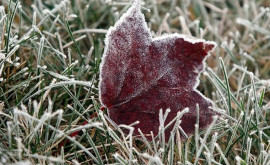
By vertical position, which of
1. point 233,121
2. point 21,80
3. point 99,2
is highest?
point 99,2

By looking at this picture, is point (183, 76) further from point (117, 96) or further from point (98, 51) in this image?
point (98, 51)

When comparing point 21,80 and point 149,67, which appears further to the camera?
point 21,80

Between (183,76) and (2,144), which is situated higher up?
(183,76)

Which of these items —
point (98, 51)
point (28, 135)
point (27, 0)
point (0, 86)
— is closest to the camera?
point (28, 135)

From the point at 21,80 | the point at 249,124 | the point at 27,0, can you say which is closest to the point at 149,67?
the point at 249,124

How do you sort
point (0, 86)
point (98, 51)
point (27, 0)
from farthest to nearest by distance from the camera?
1. point (27, 0)
2. point (98, 51)
3. point (0, 86)

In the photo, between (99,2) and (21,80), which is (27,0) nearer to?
(99,2)
